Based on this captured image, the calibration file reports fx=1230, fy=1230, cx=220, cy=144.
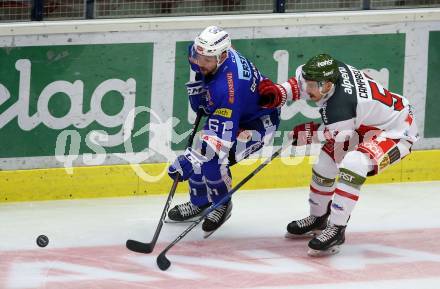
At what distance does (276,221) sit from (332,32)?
1.48 meters

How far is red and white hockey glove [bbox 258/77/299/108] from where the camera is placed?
720cm

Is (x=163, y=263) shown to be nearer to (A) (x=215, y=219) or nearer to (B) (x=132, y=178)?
(A) (x=215, y=219)

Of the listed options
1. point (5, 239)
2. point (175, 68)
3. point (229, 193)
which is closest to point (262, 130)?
point (229, 193)

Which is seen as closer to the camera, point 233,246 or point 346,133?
point 346,133

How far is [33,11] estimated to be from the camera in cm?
803

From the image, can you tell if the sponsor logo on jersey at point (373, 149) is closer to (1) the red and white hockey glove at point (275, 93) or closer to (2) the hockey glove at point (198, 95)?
(1) the red and white hockey glove at point (275, 93)

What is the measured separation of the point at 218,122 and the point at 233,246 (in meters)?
0.77

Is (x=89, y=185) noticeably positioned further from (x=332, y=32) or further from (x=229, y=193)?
(x=332, y=32)

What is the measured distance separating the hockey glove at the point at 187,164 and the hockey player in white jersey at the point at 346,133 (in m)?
0.59

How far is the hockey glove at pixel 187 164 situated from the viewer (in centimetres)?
701

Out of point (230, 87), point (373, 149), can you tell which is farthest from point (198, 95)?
point (373, 149)

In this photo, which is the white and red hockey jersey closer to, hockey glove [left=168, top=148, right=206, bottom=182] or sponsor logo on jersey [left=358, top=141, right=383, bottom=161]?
sponsor logo on jersey [left=358, top=141, right=383, bottom=161]

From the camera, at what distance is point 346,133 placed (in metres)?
6.84

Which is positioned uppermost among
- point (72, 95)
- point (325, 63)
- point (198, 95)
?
point (325, 63)
